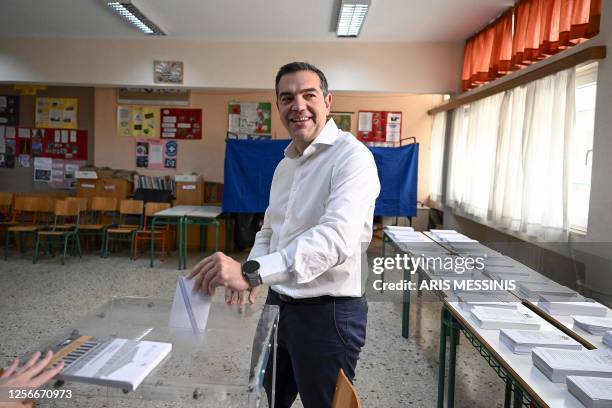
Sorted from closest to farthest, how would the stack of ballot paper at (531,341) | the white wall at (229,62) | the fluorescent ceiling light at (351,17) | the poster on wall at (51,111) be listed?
the stack of ballot paper at (531,341)
the fluorescent ceiling light at (351,17)
the white wall at (229,62)
the poster on wall at (51,111)

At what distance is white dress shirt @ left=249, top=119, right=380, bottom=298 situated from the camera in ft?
3.62

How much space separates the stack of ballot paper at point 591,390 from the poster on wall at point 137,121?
714cm

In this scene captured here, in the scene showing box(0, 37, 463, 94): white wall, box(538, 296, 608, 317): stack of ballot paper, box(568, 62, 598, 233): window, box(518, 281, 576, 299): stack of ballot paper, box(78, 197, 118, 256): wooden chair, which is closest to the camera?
box(538, 296, 608, 317): stack of ballot paper

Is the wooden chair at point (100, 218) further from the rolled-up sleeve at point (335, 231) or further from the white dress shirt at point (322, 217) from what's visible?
the rolled-up sleeve at point (335, 231)

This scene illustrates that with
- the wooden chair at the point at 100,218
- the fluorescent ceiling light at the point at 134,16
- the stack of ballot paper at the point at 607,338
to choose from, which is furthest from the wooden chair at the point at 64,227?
the stack of ballot paper at the point at 607,338

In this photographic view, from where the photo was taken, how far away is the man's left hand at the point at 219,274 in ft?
3.34

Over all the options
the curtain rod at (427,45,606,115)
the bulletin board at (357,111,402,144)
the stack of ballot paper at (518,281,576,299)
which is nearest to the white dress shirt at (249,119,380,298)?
the stack of ballot paper at (518,281,576,299)

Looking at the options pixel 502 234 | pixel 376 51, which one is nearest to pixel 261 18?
pixel 376 51

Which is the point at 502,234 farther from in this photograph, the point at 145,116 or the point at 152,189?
the point at 145,116

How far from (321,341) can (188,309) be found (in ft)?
1.46

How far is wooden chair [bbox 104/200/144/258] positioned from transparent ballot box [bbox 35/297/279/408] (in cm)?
503

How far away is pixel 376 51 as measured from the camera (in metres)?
6.05

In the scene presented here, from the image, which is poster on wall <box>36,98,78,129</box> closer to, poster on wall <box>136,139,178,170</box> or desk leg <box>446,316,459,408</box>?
poster on wall <box>136,139,178,170</box>

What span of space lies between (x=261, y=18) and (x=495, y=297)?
167 inches
